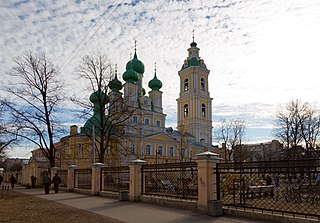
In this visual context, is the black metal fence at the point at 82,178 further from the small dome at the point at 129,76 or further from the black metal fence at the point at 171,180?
the small dome at the point at 129,76

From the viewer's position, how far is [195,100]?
5916cm

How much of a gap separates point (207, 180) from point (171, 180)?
2899 millimetres

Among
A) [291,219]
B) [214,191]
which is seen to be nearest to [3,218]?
[214,191]

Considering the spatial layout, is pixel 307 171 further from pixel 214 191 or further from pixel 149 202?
pixel 149 202

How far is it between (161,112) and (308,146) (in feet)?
96.4

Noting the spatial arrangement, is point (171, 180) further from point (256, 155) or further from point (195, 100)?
point (256, 155)

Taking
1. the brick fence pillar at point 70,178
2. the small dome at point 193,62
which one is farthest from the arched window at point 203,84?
the brick fence pillar at point 70,178

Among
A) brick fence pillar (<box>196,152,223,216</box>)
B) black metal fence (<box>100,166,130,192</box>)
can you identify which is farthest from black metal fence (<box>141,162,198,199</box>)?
black metal fence (<box>100,166,130,192</box>)

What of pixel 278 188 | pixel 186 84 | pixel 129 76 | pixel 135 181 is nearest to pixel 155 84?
pixel 186 84

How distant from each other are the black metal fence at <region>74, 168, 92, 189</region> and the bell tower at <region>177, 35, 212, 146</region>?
4045 centimetres

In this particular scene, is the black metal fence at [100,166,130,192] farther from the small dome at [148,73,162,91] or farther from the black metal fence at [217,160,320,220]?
the small dome at [148,73,162,91]

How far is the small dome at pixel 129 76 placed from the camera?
52.9 metres

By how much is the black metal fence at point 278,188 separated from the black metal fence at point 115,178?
190 inches

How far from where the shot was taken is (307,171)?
798cm
